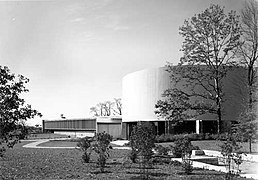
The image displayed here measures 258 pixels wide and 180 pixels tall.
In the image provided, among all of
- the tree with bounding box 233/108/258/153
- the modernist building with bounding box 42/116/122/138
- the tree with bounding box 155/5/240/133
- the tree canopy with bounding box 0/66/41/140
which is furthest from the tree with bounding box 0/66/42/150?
the tree with bounding box 155/5/240/133

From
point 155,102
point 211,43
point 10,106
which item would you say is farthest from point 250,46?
point 10,106

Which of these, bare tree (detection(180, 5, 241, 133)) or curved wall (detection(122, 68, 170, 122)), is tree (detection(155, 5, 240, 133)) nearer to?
bare tree (detection(180, 5, 241, 133))

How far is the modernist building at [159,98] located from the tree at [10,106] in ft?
36.3

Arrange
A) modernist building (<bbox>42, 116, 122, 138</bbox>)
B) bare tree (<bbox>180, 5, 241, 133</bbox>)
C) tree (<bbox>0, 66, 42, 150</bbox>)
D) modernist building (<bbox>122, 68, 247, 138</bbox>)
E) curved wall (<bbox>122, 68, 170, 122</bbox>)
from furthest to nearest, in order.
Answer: curved wall (<bbox>122, 68, 170, 122</bbox>) < modernist building (<bbox>122, 68, 247, 138</bbox>) < bare tree (<bbox>180, 5, 241, 133</bbox>) < modernist building (<bbox>42, 116, 122, 138</bbox>) < tree (<bbox>0, 66, 42, 150</bbox>)

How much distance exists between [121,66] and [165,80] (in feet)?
31.5

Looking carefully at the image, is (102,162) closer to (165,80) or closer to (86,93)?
(86,93)

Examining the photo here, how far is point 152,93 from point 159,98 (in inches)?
21.6

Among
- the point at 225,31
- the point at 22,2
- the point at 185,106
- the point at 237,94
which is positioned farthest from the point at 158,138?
the point at 22,2

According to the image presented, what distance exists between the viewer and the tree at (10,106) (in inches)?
212

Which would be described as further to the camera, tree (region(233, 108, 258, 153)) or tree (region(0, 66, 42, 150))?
tree (region(233, 108, 258, 153))

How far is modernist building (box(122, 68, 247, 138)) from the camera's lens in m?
16.2

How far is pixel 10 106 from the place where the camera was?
17.7 feet

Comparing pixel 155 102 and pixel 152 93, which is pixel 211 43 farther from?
pixel 152 93

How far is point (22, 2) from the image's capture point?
7.17 m
